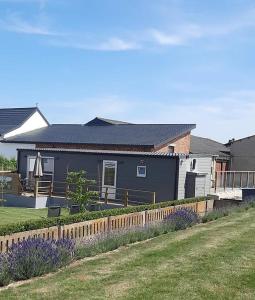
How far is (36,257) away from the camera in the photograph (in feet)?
28.7

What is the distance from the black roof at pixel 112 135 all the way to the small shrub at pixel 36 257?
19.2 metres

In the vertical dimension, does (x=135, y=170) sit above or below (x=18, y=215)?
above

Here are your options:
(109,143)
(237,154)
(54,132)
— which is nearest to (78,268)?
(109,143)

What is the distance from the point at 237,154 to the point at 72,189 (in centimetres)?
1886

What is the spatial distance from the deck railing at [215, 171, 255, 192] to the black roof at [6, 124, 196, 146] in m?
3.87

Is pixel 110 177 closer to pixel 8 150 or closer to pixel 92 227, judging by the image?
pixel 8 150

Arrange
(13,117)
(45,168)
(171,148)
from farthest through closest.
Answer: (13,117)
(171,148)
(45,168)

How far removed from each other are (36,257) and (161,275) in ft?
7.77

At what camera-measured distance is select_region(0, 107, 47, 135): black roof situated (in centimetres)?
3897

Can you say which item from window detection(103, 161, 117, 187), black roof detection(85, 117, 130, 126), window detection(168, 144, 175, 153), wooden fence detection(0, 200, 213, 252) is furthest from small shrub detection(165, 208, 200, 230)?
black roof detection(85, 117, 130, 126)

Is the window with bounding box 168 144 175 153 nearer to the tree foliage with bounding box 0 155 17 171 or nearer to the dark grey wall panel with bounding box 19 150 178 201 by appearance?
the dark grey wall panel with bounding box 19 150 178 201

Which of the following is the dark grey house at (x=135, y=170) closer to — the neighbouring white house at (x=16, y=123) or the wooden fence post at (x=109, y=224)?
the neighbouring white house at (x=16, y=123)

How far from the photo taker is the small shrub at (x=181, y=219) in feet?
48.6

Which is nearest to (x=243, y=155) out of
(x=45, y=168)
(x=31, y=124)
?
(x=31, y=124)
